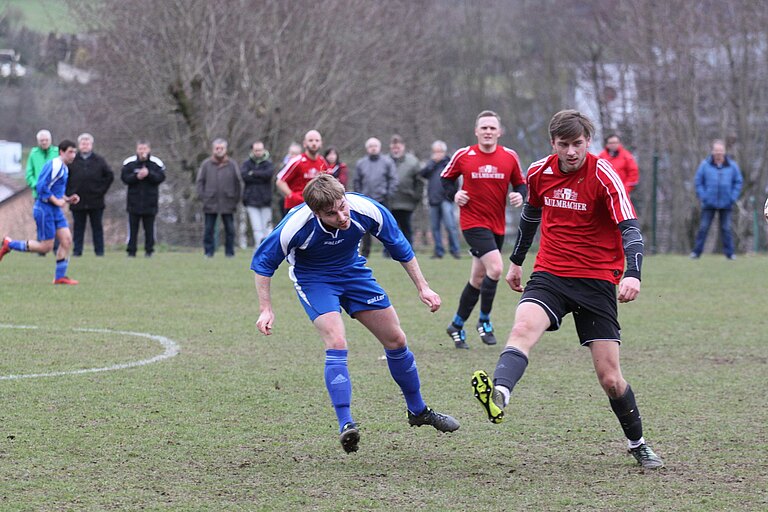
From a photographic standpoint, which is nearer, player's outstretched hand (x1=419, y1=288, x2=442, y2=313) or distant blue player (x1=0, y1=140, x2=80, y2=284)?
player's outstretched hand (x1=419, y1=288, x2=442, y2=313)

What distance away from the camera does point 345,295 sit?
21.2 feet

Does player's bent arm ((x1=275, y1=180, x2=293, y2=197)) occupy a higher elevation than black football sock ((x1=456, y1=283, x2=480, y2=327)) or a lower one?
higher

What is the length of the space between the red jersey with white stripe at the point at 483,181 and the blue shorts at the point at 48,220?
6244 millimetres

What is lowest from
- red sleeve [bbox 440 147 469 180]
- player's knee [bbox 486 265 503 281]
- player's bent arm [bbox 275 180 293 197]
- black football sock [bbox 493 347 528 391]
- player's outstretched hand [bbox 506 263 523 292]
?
black football sock [bbox 493 347 528 391]

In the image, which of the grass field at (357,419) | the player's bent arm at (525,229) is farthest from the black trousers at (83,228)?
the player's bent arm at (525,229)

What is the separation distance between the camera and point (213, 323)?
1196 cm

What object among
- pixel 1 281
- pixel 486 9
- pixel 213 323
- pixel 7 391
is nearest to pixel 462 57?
pixel 486 9

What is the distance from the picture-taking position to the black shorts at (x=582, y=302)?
585 centimetres

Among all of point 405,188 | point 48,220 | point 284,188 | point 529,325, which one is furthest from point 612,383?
point 405,188

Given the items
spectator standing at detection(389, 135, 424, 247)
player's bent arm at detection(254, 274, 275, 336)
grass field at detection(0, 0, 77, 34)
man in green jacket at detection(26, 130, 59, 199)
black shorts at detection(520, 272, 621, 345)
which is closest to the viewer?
black shorts at detection(520, 272, 621, 345)

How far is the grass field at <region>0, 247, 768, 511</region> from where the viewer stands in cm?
541

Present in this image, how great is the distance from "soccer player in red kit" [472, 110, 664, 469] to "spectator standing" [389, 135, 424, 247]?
14.9 m

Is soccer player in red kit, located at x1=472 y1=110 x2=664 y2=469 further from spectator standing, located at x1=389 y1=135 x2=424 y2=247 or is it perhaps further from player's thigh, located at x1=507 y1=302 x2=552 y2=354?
spectator standing, located at x1=389 y1=135 x2=424 y2=247

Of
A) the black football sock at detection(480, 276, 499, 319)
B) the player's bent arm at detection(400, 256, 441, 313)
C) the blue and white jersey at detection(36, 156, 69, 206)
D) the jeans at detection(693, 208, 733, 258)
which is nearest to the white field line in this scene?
the black football sock at detection(480, 276, 499, 319)
